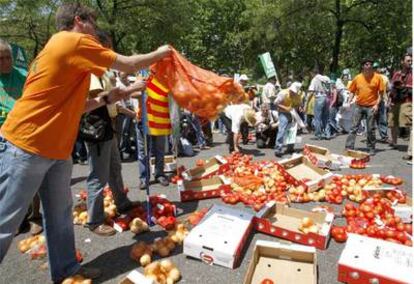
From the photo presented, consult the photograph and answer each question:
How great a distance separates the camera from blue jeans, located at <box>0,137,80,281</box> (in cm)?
305

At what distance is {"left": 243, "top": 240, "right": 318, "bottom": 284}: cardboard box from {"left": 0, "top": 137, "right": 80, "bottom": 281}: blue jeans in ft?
5.27

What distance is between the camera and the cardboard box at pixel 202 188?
229 inches

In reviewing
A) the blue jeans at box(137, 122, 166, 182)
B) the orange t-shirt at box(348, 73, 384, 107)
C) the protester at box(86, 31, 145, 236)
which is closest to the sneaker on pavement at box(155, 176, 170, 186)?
the blue jeans at box(137, 122, 166, 182)

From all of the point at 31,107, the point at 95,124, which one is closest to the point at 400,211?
the point at 95,124

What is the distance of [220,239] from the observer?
4008 millimetres

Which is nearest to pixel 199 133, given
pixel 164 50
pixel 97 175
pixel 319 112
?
pixel 319 112

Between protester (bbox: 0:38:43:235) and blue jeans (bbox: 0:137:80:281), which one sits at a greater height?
protester (bbox: 0:38:43:235)

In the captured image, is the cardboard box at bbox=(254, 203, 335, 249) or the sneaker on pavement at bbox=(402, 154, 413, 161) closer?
the cardboard box at bbox=(254, 203, 335, 249)

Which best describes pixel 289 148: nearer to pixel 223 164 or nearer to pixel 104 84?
pixel 223 164

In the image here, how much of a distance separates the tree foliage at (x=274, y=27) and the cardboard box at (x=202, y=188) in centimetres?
998

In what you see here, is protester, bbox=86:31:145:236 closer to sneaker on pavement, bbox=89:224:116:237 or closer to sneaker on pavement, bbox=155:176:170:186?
sneaker on pavement, bbox=89:224:116:237

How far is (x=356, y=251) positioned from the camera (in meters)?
3.59

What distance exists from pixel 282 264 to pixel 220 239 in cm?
64

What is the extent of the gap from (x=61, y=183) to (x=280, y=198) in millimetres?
3107
